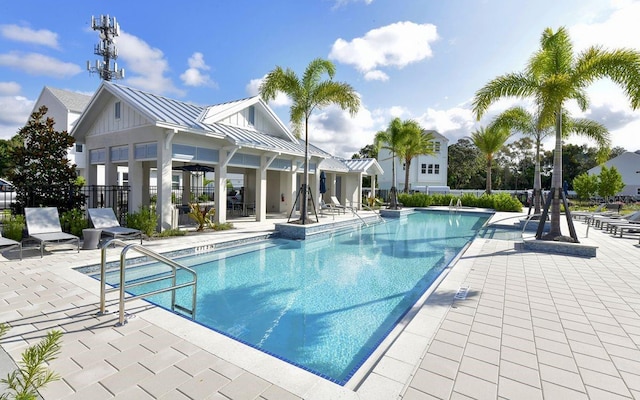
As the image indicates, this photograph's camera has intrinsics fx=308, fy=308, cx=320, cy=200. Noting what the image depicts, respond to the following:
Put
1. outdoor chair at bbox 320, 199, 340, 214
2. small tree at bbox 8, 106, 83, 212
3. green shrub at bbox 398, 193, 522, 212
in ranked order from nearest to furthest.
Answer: small tree at bbox 8, 106, 83, 212 → outdoor chair at bbox 320, 199, 340, 214 → green shrub at bbox 398, 193, 522, 212

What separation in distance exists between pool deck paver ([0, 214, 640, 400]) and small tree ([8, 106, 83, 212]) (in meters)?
5.99

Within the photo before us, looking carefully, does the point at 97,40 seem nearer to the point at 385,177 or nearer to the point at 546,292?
the point at 385,177

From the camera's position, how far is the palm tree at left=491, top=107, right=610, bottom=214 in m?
13.6

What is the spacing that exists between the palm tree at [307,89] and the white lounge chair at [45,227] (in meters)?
8.11

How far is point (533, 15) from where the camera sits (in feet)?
38.3

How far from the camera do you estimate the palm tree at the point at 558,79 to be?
8.95m

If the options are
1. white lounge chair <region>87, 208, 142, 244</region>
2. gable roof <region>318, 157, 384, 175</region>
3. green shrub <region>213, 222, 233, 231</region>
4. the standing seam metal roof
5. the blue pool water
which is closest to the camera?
the blue pool water

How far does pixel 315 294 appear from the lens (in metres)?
6.78

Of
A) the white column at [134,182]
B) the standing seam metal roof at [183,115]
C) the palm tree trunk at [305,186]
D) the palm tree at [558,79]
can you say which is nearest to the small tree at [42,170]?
the white column at [134,182]

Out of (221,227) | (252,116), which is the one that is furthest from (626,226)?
(252,116)

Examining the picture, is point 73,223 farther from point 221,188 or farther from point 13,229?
point 221,188

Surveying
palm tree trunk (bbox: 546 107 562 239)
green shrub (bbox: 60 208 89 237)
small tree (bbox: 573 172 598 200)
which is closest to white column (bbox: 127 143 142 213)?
green shrub (bbox: 60 208 89 237)

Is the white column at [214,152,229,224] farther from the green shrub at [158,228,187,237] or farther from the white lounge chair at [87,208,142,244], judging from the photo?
the white lounge chair at [87,208,142,244]

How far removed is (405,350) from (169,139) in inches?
435
